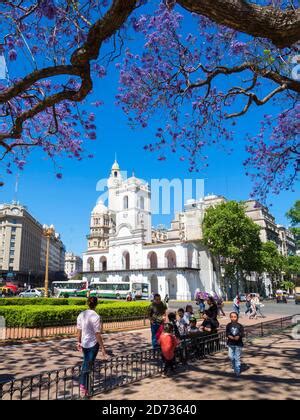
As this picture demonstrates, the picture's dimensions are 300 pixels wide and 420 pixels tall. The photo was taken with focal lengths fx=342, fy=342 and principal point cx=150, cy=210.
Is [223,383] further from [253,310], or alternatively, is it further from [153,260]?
[153,260]

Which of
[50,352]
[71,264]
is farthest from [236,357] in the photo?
[71,264]

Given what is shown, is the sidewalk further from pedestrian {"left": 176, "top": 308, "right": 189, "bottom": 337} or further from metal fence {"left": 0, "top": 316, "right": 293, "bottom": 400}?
pedestrian {"left": 176, "top": 308, "right": 189, "bottom": 337}

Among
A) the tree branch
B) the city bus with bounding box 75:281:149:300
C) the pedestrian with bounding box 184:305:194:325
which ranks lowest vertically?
the pedestrian with bounding box 184:305:194:325

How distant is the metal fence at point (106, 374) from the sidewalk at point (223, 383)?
278 millimetres

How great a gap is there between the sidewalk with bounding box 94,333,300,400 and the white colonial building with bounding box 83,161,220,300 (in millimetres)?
38298

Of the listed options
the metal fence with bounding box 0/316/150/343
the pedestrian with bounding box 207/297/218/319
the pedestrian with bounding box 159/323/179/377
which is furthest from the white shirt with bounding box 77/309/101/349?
the metal fence with bounding box 0/316/150/343

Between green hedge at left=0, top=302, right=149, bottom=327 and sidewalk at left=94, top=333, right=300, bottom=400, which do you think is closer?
sidewalk at left=94, top=333, right=300, bottom=400

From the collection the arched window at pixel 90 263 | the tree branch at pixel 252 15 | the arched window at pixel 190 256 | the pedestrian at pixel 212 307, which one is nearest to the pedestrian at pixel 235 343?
the pedestrian at pixel 212 307

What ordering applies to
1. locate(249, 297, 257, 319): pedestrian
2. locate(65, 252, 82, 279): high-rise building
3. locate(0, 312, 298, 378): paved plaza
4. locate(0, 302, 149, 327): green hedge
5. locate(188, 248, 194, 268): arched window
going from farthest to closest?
1. locate(65, 252, 82, 279): high-rise building
2. locate(188, 248, 194, 268): arched window
3. locate(249, 297, 257, 319): pedestrian
4. locate(0, 302, 149, 327): green hedge
5. locate(0, 312, 298, 378): paved plaza

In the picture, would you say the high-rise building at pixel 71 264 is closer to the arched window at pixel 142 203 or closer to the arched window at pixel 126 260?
the arched window at pixel 142 203

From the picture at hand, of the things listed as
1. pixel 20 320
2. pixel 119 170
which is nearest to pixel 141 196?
pixel 119 170

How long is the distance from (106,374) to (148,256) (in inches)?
1863

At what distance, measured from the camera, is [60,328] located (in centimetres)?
1444

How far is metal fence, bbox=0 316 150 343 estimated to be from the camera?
1263cm
